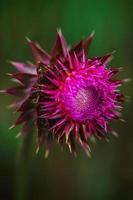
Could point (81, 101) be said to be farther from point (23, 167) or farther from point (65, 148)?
point (65, 148)

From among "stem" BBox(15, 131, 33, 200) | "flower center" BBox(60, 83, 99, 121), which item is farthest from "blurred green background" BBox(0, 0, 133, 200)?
"flower center" BBox(60, 83, 99, 121)

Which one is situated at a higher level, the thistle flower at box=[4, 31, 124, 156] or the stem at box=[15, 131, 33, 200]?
the thistle flower at box=[4, 31, 124, 156]

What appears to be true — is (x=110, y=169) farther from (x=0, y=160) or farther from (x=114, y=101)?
(x=114, y=101)

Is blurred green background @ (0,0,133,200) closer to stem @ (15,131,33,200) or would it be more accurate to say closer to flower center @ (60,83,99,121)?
stem @ (15,131,33,200)

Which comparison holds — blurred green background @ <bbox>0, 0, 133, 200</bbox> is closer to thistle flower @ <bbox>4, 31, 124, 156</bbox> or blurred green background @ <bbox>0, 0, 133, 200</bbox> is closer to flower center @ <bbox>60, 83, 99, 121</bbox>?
thistle flower @ <bbox>4, 31, 124, 156</bbox>

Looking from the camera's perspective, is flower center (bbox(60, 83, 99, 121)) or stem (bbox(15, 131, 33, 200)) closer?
flower center (bbox(60, 83, 99, 121))

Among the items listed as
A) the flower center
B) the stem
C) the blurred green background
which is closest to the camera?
the flower center

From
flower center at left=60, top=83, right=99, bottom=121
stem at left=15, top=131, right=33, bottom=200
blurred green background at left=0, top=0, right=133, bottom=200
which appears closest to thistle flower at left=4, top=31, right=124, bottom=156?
flower center at left=60, top=83, right=99, bottom=121

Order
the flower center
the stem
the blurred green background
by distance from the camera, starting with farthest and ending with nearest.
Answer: the blurred green background, the stem, the flower center
